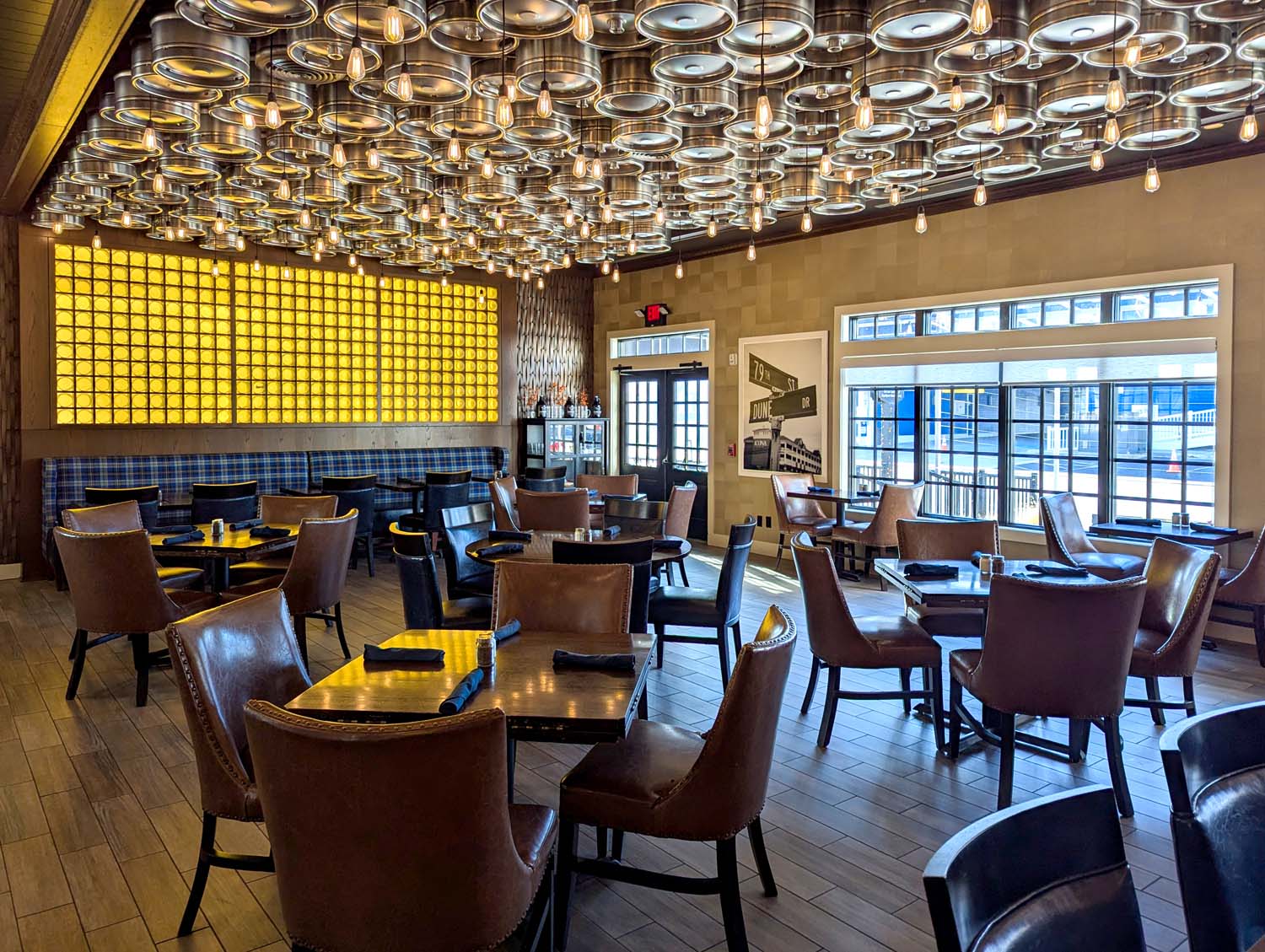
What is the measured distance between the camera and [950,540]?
533 cm

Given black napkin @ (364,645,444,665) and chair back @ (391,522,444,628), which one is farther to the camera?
chair back @ (391,522,444,628)

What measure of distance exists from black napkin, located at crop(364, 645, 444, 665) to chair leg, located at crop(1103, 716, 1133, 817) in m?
2.73

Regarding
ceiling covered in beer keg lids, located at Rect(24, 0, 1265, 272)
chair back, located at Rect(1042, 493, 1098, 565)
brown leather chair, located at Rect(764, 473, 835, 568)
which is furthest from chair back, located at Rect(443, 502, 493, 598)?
chair back, located at Rect(1042, 493, 1098, 565)

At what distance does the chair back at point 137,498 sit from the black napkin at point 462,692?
639 cm

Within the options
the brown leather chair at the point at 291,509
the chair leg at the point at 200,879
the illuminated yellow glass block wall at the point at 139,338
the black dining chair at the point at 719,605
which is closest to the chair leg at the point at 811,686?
the black dining chair at the point at 719,605

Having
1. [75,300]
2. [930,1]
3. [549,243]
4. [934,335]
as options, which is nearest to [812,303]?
[934,335]

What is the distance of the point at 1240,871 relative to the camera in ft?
4.91

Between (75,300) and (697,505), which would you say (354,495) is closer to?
(75,300)

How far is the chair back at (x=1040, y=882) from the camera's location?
1.07m

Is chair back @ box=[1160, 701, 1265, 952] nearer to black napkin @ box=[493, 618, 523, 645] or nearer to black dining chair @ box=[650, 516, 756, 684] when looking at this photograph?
black napkin @ box=[493, 618, 523, 645]

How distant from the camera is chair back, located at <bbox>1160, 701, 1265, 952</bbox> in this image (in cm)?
144

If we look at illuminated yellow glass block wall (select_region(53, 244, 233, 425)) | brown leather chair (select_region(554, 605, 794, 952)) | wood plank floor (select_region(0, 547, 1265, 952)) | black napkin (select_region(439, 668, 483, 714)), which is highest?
illuminated yellow glass block wall (select_region(53, 244, 233, 425))

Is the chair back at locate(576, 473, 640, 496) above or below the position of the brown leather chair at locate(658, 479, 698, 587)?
above

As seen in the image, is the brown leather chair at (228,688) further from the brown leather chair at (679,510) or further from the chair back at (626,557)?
the brown leather chair at (679,510)
